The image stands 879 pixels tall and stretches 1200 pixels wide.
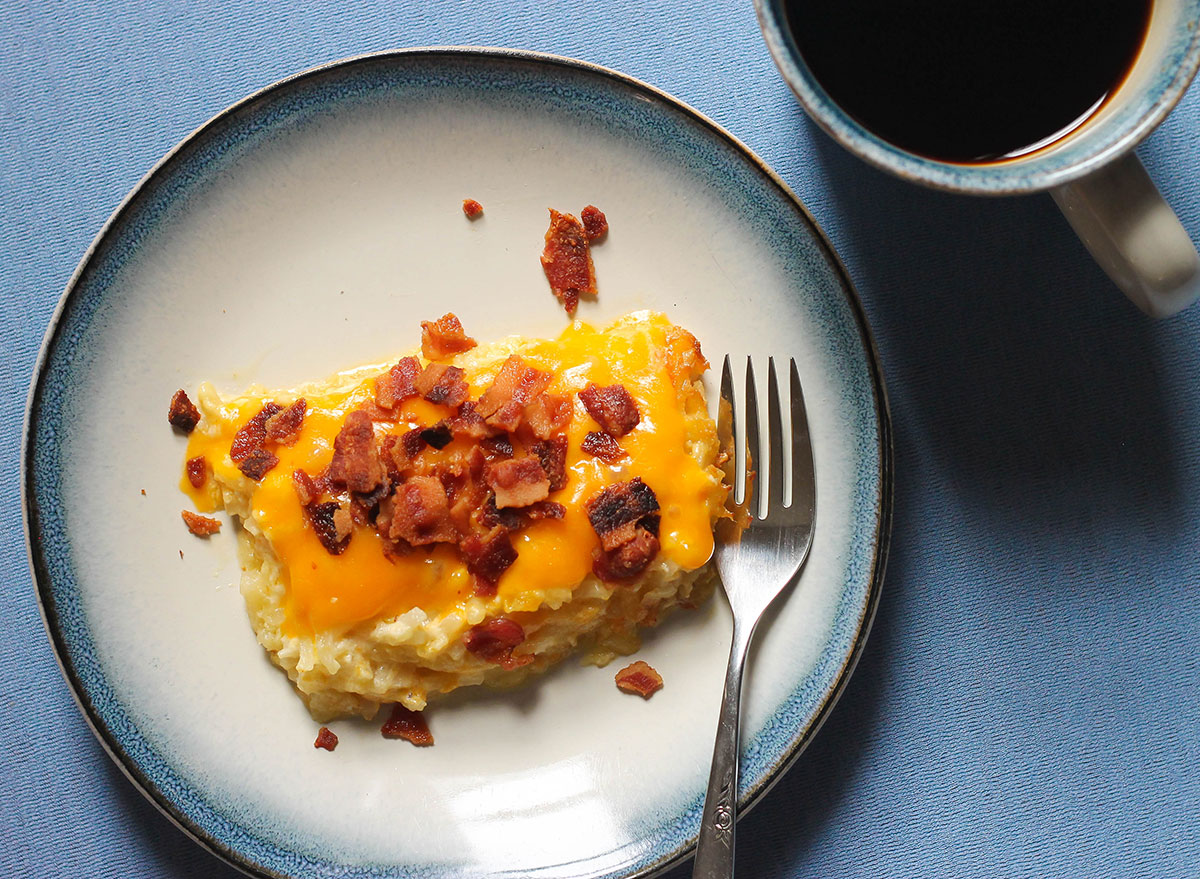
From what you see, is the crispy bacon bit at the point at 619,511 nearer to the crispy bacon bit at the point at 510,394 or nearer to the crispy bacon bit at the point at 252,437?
the crispy bacon bit at the point at 510,394

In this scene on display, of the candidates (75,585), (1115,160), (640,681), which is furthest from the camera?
(640,681)

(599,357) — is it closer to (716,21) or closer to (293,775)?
(716,21)

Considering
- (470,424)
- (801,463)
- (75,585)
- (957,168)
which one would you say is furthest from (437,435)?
(957,168)

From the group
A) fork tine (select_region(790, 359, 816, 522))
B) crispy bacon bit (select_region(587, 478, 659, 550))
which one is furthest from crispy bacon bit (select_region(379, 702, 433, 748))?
fork tine (select_region(790, 359, 816, 522))

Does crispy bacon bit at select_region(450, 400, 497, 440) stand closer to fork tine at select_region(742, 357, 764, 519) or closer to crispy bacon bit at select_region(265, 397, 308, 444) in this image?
crispy bacon bit at select_region(265, 397, 308, 444)

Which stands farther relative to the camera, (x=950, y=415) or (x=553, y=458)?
(x=950, y=415)

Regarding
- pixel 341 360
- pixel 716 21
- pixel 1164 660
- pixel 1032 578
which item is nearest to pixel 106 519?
pixel 341 360

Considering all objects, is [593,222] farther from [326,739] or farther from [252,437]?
[326,739]

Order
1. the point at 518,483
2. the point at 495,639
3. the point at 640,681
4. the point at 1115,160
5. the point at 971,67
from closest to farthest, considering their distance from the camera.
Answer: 1. the point at 1115,160
2. the point at 971,67
3. the point at 518,483
4. the point at 495,639
5. the point at 640,681
